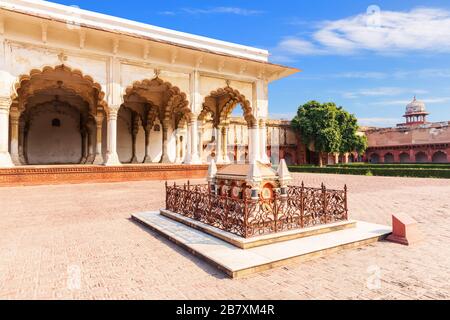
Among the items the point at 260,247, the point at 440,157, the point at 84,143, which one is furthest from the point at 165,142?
the point at 440,157

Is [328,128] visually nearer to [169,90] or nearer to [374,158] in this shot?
[374,158]

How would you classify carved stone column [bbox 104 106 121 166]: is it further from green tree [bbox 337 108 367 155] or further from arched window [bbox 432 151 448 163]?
arched window [bbox 432 151 448 163]

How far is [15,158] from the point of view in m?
15.0

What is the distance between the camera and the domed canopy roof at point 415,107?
169ft

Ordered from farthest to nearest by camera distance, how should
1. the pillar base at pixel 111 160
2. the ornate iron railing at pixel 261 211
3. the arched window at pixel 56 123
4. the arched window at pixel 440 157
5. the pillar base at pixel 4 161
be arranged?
the arched window at pixel 440 157, the arched window at pixel 56 123, the pillar base at pixel 111 160, the pillar base at pixel 4 161, the ornate iron railing at pixel 261 211

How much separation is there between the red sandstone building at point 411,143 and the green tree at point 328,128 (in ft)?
29.7


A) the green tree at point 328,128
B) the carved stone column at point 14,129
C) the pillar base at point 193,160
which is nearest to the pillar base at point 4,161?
the carved stone column at point 14,129

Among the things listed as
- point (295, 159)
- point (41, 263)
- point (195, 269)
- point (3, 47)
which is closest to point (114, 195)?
point (41, 263)

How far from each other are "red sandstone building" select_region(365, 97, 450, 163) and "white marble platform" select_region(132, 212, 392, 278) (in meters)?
38.3

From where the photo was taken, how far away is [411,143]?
126 feet

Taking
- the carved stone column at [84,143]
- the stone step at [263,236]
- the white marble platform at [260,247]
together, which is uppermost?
the carved stone column at [84,143]

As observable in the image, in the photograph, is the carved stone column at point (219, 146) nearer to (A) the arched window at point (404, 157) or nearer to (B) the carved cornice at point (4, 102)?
(B) the carved cornice at point (4, 102)
